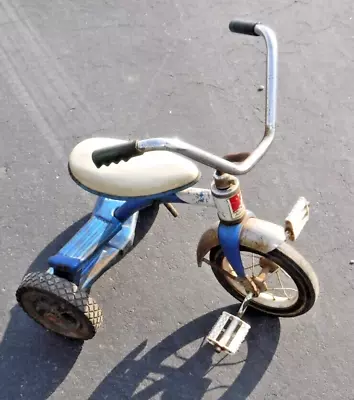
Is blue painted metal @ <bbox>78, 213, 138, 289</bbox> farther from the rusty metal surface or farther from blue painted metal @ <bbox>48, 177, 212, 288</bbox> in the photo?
the rusty metal surface

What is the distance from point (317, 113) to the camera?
3.32m

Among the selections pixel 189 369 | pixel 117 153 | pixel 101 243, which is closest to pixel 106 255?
pixel 101 243

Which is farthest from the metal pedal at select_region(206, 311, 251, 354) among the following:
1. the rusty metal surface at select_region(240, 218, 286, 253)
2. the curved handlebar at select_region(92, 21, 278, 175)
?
the curved handlebar at select_region(92, 21, 278, 175)

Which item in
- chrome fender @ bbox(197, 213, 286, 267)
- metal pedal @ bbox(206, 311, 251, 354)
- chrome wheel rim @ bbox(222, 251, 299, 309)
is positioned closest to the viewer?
chrome fender @ bbox(197, 213, 286, 267)

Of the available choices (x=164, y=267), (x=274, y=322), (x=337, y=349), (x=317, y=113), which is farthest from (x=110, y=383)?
(x=317, y=113)

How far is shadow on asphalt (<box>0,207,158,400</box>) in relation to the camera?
2453 mm

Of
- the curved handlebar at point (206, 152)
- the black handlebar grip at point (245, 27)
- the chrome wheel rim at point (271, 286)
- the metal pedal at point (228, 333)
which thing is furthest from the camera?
the chrome wheel rim at point (271, 286)

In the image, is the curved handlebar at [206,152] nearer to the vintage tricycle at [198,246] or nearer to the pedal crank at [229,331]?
the vintage tricycle at [198,246]

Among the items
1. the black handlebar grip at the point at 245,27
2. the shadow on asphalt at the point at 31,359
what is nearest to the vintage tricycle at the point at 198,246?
the black handlebar grip at the point at 245,27

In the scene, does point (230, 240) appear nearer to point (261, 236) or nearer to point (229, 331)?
point (261, 236)

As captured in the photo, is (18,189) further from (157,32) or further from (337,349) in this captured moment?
(337,349)

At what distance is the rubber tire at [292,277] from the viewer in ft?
7.05

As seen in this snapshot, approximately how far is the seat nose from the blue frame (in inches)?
2.1

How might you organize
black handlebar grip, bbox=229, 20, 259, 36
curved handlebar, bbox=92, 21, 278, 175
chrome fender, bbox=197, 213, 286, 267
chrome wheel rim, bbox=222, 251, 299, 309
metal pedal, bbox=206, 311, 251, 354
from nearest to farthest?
1. curved handlebar, bbox=92, 21, 278, 175
2. black handlebar grip, bbox=229, 20, 259, 36
3. chrome fender, bbox=197, 213, 286, 267
4. metal pedal, bbox=206, 311, 251, 354
5. chrome wheel rim, bbox=222, 251, 299, 309
